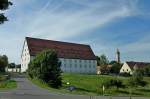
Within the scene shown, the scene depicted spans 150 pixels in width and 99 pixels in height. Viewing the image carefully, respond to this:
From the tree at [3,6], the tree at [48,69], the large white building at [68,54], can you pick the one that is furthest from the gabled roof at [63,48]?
the tree at [3,6]

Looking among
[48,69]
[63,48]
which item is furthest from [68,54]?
[48,69]

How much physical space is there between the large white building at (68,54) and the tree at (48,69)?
54817mm

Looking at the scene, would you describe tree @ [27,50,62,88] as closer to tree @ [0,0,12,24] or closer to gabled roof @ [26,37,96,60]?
tree @ [0,0,12,24]

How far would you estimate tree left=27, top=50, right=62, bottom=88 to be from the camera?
64.8 meters

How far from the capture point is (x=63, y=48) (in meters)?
135

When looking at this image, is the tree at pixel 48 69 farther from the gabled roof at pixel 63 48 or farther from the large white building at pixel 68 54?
the gabled roof at pixel 63 48

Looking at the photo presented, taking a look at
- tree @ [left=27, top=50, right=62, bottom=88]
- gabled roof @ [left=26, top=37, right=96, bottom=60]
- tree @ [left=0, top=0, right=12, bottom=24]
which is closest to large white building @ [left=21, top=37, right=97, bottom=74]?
gabled roof @ [left=26, top=37, right=96, bottom=60]

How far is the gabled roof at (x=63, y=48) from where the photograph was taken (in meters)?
127

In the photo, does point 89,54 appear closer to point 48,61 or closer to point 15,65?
point 15,65

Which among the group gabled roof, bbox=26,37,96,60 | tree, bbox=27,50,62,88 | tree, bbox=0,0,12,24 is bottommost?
tree, bbox=27,50,62,88

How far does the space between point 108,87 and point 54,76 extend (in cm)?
1265

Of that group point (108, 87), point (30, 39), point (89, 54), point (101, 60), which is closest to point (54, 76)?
point (108, 87)

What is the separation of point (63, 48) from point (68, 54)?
2898mm

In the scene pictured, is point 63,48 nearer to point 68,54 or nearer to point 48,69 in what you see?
point 68,54
